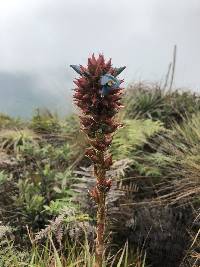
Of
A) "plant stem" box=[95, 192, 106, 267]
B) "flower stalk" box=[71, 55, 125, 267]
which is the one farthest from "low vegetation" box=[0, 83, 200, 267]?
"flower stalk" box=[71, 55, 125, 267]

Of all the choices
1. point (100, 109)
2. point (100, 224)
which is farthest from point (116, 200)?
point (100, 109)

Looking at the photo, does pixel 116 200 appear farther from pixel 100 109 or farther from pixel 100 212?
pixel 100 109

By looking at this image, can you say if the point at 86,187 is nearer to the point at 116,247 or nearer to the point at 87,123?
the point at 116,247

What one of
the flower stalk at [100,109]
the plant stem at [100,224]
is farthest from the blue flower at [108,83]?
the plant stem at [100,224]

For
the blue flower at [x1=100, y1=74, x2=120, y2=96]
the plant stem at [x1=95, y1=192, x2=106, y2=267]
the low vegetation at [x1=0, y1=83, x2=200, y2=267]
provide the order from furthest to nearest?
the low vegetation at [x1=0, y1=83, x2=200, y2=267], the plant stem at [x1=95, y1=192, x2=106, y2=267], the blue flower at [x1=100, y1=74, x2=120, y2=96]

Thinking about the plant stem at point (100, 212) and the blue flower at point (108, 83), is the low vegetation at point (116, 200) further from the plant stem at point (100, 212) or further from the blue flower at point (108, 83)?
the blue flower at point (108, 83)

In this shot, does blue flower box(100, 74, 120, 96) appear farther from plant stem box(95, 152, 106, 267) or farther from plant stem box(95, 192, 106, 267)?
plant stem box(95, 192, 106, 267)

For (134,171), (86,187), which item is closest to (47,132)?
(134,171)
